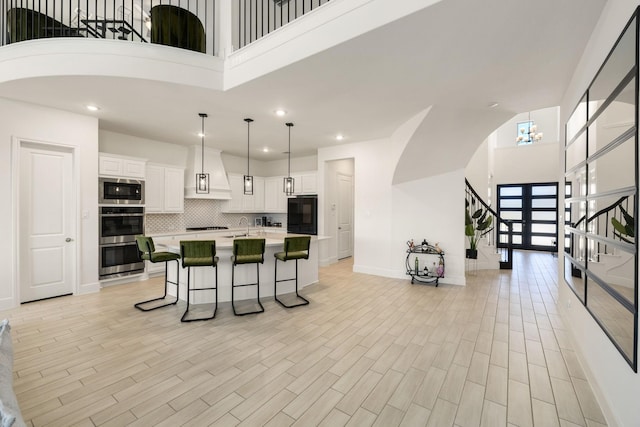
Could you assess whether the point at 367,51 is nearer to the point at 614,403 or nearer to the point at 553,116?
the point at 614,403

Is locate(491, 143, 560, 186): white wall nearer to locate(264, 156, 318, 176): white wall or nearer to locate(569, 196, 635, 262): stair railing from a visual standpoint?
locate(264, 156, 318, 176): white wall

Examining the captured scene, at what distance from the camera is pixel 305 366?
253 cm

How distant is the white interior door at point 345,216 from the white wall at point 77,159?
196 inches

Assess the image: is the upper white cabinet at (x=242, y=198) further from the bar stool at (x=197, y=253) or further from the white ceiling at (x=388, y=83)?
the bar stool at (x=197, y=253)

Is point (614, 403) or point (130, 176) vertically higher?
point (130, 176)

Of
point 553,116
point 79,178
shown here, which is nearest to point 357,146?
point 79,178

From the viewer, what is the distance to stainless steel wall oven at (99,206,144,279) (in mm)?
4832

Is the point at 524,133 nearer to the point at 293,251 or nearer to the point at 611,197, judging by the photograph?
the point at 611,197

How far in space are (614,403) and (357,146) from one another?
17.0 ft

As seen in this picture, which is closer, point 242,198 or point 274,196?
point 242,198

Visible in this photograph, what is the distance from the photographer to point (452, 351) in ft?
9.19

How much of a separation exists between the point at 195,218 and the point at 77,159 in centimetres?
266

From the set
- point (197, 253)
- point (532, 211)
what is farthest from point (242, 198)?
point (532, 211)

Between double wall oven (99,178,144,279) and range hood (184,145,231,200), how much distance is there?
1.14m
